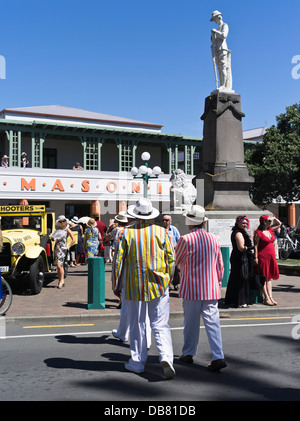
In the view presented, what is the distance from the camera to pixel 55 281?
13.8m

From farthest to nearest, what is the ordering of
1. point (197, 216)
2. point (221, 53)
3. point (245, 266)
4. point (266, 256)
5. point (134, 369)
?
point (221, 53)
point (266, 256)
point (245, 266)
point (197, 216)
point (134, 369)

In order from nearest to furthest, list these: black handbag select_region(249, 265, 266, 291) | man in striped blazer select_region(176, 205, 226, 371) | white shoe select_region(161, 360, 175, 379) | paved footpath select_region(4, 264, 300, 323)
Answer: white shoe select_region(161, 360, 175, 379) → man in striped blazer select_region(176, 205, 226, 371) → paved footpath select_region(4, 264, 300, 323) → black handbag select_region(249, 265, 266, 291)

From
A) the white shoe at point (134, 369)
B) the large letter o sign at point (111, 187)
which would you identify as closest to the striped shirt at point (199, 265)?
the white shoe at point (134, 369)

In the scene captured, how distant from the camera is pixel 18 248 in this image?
10.8 meters

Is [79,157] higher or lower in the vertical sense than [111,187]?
higher

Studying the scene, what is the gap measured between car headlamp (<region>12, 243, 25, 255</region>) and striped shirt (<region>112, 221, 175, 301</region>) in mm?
5817

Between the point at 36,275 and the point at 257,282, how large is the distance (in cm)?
477

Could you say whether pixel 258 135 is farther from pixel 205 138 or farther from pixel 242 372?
pixel 242 372

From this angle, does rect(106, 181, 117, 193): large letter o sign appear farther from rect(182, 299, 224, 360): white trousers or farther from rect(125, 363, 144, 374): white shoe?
rect(125, 363, 144, 374): white shoe

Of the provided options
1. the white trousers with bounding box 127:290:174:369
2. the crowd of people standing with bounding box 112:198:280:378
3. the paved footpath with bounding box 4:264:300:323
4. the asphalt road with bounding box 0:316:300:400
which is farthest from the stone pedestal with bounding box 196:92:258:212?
the white trousers with bounding box 127:290:174:369

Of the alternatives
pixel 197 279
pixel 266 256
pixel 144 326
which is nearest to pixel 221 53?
pixel 266 256

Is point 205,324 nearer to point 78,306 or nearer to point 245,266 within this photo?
point 245,266

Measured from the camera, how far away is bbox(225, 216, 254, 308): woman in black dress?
9008 millimetres

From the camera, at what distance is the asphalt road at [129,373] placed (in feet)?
15.0
